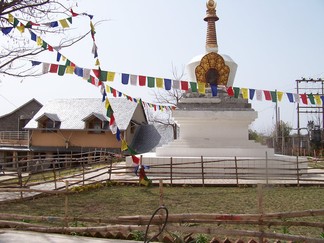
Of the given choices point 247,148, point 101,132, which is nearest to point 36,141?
point 101,132

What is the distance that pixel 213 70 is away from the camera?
68.7 feet

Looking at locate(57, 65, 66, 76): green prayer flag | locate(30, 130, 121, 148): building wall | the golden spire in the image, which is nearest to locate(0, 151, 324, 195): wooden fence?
locate(57, 65, 66, 76): green prayer flag

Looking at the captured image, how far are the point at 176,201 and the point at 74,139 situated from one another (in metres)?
24.5

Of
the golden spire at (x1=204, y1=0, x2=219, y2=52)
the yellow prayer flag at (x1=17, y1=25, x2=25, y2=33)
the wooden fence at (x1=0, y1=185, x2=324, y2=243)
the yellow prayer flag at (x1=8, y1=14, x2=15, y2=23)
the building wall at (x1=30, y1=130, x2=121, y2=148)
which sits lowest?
the wooden fence at (x1=0, y1=185, x2=324, y2=243)

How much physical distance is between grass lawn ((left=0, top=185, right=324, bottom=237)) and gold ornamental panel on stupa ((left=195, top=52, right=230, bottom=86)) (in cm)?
817

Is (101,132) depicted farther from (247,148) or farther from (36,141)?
(247,148)

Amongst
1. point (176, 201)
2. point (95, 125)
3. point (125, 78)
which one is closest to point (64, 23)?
point (125, 78)

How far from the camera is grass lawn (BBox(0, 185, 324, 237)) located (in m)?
10.1

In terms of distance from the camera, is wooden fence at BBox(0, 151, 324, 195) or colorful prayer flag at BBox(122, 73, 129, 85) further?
colorful prayer flag at BBox(122, 73, 129, 85)

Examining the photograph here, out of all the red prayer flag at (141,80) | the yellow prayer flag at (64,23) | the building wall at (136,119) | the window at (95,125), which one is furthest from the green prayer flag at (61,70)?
the window at (95,125)

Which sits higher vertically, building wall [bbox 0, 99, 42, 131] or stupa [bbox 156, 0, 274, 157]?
building wall [bbox 0, 99, 42, 131]

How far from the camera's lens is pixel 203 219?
6.75m

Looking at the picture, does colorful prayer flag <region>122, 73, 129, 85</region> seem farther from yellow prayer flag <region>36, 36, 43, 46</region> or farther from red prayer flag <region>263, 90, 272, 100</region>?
red prayer flag <region>263, 90, 272, 100</region>

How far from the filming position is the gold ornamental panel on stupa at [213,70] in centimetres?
2088
